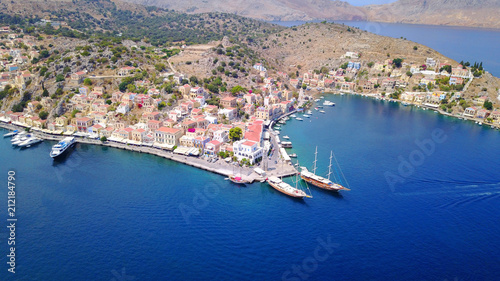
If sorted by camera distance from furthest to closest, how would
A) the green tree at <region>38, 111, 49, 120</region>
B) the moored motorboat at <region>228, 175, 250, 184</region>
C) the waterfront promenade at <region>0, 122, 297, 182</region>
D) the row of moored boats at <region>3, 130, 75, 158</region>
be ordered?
the green tree at <region>38, 111, 49, 120</region> → the row of moored boats at <region>3, 130, 75, 158</region> → the waterfront promenade at <region>0, 122, 297, 182</region> → the moored motorboat at <region>228, 175, 250, 184</region>

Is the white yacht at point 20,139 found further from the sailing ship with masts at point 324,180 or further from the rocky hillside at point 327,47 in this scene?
the rocky hillside at point 327,47

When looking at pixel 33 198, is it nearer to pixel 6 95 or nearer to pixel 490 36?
pixel 6 95

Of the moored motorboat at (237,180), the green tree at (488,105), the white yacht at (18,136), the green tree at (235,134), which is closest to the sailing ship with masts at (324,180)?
the moored motorboat at (237,180)

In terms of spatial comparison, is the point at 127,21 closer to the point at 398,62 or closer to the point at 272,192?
the point at 398,62

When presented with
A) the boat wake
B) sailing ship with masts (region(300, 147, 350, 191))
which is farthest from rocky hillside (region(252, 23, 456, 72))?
sailing ship with masts (region(300, 147, 350, 191))

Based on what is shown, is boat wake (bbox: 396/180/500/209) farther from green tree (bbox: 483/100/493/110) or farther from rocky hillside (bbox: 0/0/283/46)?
rocky hillside (bbox: 0/0/283/46)
